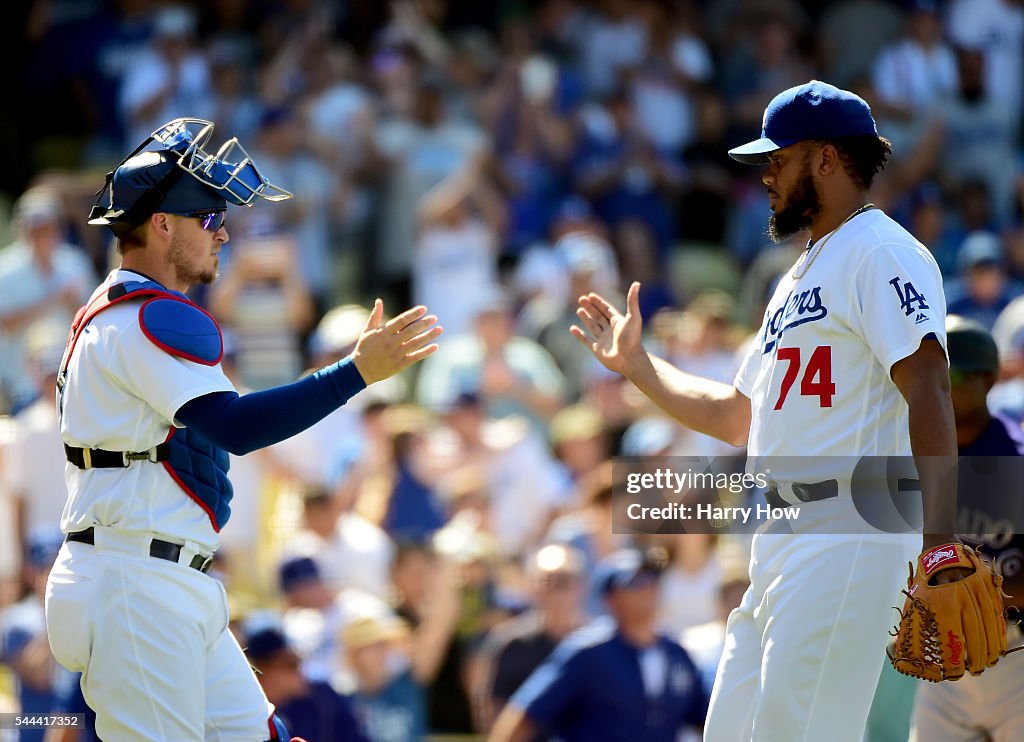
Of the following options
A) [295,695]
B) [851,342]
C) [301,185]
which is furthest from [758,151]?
[301,185]

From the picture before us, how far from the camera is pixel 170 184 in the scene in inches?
168

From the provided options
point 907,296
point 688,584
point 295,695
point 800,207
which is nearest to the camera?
point 907,296

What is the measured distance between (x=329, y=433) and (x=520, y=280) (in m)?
2.35

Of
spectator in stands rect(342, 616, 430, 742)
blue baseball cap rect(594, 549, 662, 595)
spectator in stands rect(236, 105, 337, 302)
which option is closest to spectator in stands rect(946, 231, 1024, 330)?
blue baseball cap rect(594, 549, 662, 595)

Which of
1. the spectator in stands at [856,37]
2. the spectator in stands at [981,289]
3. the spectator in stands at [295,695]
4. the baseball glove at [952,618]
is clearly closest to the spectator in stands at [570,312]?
the spectator in stands at [981,289]

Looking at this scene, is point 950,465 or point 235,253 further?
point 235,253

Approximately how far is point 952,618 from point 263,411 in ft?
5.91

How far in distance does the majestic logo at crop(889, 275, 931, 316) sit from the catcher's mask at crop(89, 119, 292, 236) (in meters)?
1.79

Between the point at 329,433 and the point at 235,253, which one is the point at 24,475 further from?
the point at 235,253

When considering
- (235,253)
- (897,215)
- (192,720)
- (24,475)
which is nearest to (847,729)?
(192,720)

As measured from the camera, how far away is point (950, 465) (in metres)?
3.77

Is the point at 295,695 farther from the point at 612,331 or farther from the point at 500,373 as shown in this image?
the point at 500,373

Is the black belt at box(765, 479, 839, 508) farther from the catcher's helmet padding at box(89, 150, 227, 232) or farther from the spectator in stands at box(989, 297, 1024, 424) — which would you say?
the spectator in stands at box(989, 297, 1024, 424)

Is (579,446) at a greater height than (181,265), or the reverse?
(181,265)
